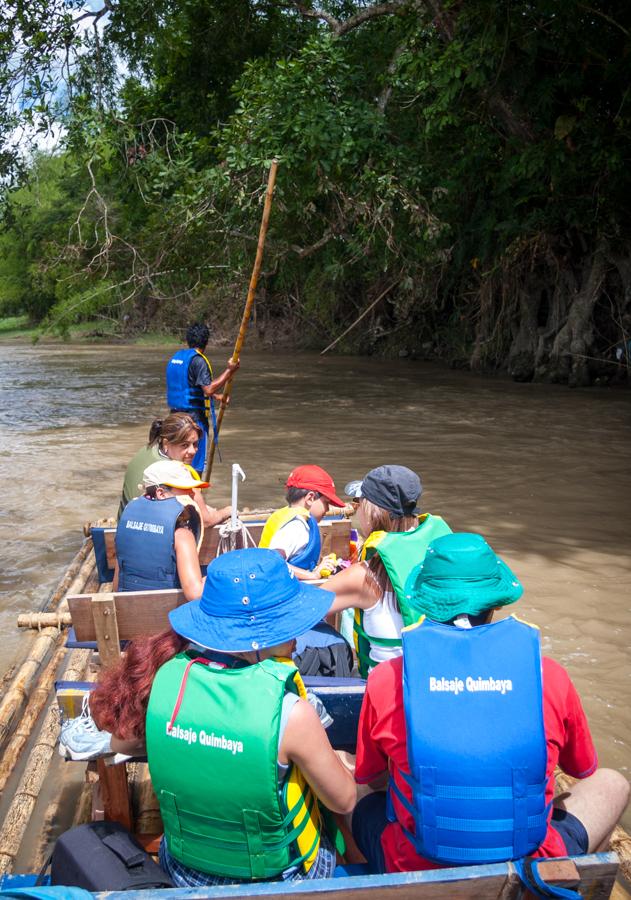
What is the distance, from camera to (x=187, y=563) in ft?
12.4

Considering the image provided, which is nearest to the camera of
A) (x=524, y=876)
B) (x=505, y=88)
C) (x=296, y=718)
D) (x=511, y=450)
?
(x=524, y=876)

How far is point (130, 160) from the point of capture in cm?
1459

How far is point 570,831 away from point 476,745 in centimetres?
60

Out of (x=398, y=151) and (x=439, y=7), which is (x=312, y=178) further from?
(x=439, y=7)

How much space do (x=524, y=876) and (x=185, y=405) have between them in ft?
18.8

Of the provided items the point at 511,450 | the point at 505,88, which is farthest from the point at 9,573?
the point at 505,88

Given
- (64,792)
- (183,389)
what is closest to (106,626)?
(64,792)

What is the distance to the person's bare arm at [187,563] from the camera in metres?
3.59

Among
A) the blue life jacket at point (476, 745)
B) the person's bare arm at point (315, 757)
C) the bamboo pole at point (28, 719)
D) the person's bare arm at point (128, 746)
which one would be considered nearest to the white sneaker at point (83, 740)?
the person's bare arm at point (128, 746)

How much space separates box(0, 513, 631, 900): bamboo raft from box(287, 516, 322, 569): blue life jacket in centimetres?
93

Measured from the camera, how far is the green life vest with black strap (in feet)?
10.2

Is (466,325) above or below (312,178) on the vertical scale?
below

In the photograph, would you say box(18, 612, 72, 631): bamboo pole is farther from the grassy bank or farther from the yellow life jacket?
the grassy bank

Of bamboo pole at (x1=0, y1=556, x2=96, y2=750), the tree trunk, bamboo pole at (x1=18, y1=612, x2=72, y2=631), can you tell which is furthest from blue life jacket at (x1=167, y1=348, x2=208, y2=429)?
the tree trunk
